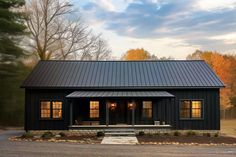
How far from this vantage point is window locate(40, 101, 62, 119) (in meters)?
30.0

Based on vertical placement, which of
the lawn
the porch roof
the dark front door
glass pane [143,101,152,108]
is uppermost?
the porch roof

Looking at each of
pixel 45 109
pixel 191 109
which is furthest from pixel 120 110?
pixel 45 109

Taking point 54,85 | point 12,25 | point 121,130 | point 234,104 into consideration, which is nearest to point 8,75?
point 12,25

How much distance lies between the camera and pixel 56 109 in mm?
30031

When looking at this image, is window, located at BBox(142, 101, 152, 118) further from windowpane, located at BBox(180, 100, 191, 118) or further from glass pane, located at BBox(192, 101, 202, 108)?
glass pane, located at BBox(192, 101, 202, 108)

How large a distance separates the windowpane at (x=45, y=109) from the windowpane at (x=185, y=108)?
384 inches

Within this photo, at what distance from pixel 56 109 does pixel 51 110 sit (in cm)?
37

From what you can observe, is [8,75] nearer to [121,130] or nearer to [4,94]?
[4,94]

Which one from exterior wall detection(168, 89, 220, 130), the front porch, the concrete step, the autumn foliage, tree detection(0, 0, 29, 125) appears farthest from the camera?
the autumn foliage

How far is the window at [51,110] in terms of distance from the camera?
30.0 m

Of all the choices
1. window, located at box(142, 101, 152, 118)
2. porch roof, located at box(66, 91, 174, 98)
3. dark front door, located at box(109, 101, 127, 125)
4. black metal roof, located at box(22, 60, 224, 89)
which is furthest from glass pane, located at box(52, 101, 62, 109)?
window, located at box(142, 101, 152, 118)

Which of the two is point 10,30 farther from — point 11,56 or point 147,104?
point 147,104

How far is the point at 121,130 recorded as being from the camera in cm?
2798

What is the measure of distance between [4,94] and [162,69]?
14578 mm
